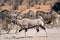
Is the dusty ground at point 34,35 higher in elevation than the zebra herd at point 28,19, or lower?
lower

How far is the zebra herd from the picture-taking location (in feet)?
19.1

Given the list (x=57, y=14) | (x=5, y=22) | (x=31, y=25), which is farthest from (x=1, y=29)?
(x=57, y=14)

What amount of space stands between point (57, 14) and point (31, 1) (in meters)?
0.82

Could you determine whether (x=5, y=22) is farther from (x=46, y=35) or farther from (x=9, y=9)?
(x=46, y=35)

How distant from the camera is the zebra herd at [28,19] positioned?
5.81 meters

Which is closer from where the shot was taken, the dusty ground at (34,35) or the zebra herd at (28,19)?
the dusty ground at (34,35)

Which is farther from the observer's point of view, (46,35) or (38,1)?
(38,1)

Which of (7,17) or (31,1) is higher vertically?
(31,1)

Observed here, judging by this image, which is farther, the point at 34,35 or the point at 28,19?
the point at 28,19

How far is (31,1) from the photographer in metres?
6.13

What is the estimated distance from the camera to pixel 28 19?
19.4ft

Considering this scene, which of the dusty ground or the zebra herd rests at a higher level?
the zebra herd

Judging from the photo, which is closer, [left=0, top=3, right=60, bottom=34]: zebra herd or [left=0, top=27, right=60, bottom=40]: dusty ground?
[left=0, top=27, right=60, bottom=40]: dusty ground

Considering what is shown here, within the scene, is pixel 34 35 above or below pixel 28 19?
below
